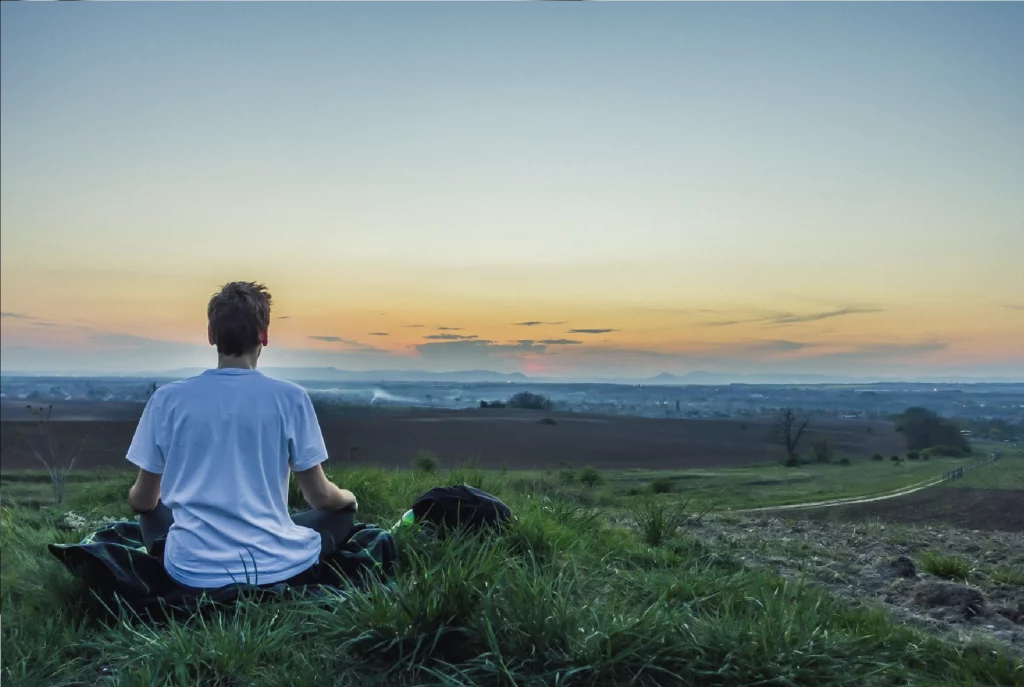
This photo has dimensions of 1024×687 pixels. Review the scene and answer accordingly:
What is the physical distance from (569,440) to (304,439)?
12.6ft

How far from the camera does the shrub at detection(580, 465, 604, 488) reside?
241 inches

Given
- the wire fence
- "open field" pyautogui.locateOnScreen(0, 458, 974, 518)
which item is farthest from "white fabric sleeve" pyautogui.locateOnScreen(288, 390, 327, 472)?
the wire fence

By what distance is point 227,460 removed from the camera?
300 cm

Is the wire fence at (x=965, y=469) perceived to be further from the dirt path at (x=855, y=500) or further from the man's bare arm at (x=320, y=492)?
the man's bare arm at (x=320, y=492)

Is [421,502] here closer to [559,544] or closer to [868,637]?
[559,544]

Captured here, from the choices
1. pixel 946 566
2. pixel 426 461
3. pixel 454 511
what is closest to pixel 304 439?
pixel 454 511

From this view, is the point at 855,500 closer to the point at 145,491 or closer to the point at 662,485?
the point at 662,485

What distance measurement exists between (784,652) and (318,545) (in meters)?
1.85

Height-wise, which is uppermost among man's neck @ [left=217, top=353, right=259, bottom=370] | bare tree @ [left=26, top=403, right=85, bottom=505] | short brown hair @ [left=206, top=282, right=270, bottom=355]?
short brown hair @ [left=206, top=282, right=270, bottom=355]

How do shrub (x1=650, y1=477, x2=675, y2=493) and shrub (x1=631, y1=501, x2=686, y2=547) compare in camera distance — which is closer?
shrub (x1=631, y1=501, x2=686, y2=547)

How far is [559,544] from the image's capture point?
3.88 metres

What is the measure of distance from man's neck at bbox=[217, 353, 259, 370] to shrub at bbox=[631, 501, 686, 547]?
8.28 feet

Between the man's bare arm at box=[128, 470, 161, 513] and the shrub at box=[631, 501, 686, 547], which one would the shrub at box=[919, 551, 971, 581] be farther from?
the man's bare arm at box=[128, 470, 161, 513]

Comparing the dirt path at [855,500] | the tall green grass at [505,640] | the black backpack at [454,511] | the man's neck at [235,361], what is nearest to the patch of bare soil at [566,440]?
the dirt path at [855,500]
